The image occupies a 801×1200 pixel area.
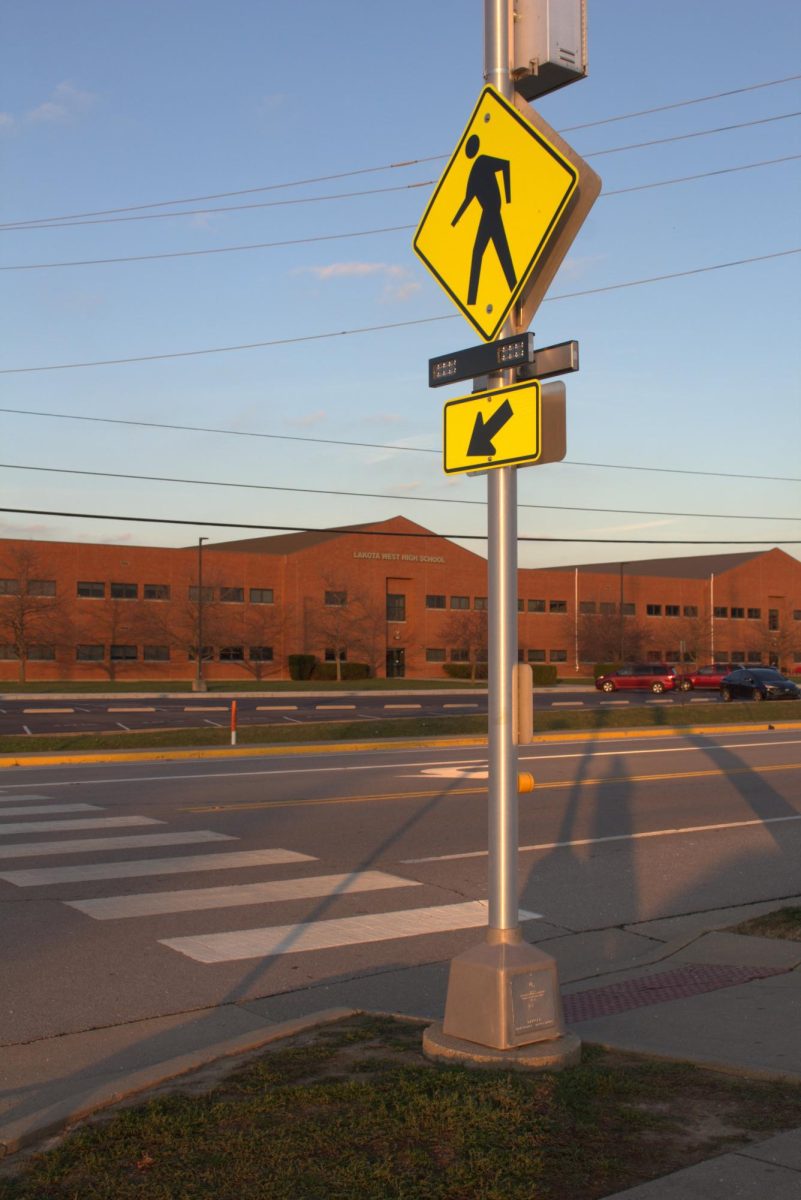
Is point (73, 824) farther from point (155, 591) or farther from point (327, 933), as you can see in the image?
point (155, 591)

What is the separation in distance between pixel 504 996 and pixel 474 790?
1164 cm

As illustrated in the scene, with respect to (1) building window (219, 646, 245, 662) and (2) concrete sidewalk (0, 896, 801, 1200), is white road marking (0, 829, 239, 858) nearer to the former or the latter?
(2) concrete sidewalk (0, 896, 801, 1200)

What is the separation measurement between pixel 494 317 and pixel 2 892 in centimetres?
641

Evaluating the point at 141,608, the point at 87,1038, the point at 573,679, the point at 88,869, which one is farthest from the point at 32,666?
the point at 87,1038

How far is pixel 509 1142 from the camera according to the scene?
401 centimetres

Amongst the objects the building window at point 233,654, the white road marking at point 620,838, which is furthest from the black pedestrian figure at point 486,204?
the building window at point 233,654

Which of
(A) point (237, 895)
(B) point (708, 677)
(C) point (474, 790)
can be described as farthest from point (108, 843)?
(B) point (708, 677)

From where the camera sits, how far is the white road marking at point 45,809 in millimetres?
13797

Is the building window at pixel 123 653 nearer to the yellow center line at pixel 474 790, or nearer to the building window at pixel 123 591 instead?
the building window at pixel 123 591

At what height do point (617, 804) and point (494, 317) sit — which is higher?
point (494, 317)

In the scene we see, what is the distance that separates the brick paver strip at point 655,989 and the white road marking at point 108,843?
575 centimetres

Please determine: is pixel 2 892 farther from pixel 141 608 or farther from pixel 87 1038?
pixel 141 608

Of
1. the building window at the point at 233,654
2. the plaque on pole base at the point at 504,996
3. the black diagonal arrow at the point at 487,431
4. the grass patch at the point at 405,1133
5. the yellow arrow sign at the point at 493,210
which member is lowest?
the grass patch at the point at 405,1133

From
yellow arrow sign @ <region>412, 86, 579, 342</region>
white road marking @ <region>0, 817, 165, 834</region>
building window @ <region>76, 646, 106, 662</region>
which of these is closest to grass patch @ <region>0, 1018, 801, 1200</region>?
yellow arrow sign @ <region>412, 86, 579, 342</region>
